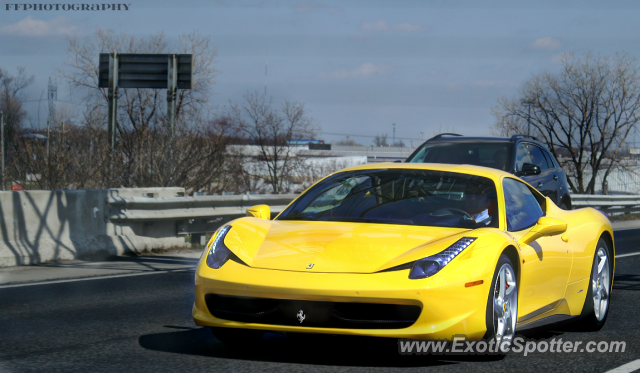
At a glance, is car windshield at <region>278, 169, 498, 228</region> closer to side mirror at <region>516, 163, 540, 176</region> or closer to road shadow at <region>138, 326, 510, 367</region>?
road shadow at <region>138, 326, 510, 367</region>

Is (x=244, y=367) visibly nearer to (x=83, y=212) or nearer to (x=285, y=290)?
(x=285, y=290)

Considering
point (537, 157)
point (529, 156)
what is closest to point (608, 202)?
point (537, 157)

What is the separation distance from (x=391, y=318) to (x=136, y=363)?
1.49 m

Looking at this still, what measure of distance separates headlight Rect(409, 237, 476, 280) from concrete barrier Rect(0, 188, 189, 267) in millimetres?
6651

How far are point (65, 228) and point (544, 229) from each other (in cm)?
702

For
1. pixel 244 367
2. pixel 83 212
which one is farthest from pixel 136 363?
pixel 83 212

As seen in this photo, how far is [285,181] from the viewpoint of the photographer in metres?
51.0

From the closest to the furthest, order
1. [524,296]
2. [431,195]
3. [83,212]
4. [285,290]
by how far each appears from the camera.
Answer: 1. [285,290]
2. [524,296]
3. [431,195]
4. [83,212]

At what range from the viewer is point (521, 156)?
11148mm

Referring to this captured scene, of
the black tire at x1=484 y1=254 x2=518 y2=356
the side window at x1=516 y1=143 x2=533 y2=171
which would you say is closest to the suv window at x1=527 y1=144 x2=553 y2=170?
the side window at x1=516 y1=143 x2=533 y2=171

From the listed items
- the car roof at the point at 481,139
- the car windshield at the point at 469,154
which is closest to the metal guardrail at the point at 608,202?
the car roof at the point at 481,139

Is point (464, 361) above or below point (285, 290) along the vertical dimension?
below

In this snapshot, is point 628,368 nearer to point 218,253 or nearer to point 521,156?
point 218,253

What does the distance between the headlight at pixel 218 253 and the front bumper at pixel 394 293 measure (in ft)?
0.80
